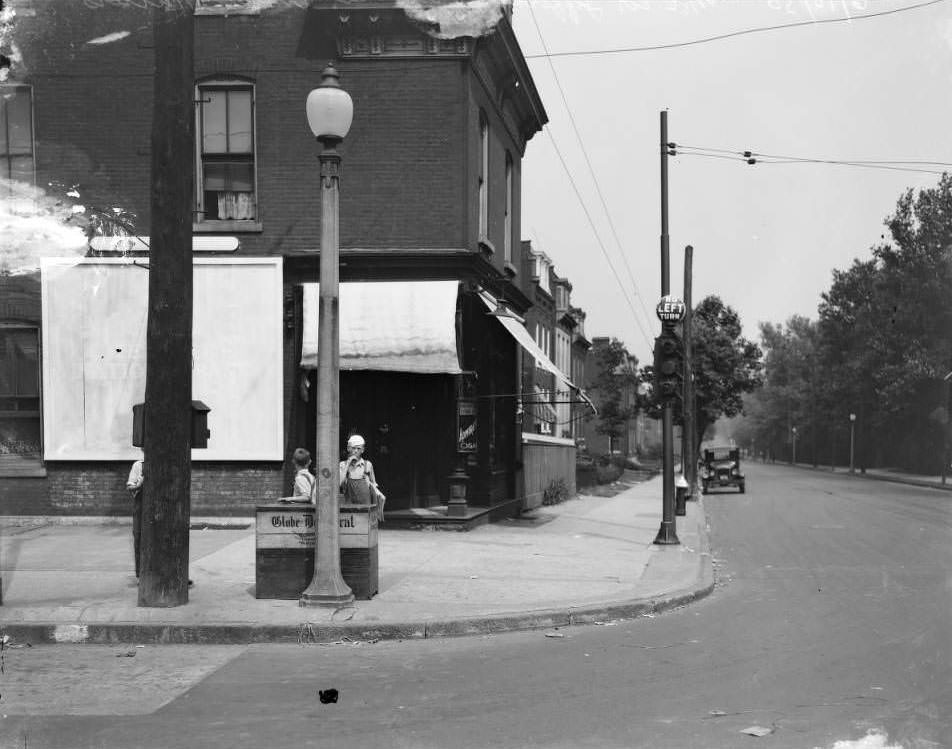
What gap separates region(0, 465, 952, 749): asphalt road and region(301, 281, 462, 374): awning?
22.2 ft

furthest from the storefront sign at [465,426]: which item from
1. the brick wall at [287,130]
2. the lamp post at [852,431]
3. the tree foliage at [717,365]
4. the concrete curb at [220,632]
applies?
the lamp post at [852,431]

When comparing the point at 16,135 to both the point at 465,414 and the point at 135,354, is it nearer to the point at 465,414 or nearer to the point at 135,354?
the point at 135,354

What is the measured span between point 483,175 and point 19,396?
919 centimetres

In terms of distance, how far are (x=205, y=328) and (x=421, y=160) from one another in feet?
15.3

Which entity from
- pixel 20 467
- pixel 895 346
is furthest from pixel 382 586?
pixel 895 346

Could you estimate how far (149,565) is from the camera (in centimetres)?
970

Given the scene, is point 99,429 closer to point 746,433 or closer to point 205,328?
point 205,328

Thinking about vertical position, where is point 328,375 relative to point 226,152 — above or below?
below

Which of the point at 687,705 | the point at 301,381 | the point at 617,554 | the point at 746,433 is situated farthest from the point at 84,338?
the point at 746,433

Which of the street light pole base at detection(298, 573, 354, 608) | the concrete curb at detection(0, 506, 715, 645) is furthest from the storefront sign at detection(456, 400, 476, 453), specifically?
the concrete curb at detection(0, 506, 715, 645)

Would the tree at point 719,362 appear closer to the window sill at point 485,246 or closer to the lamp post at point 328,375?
the window sill at point 485,246

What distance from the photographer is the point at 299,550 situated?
10.2 m

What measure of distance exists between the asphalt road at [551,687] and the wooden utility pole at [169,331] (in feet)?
4.03

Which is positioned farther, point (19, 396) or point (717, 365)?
point (717, 365)
